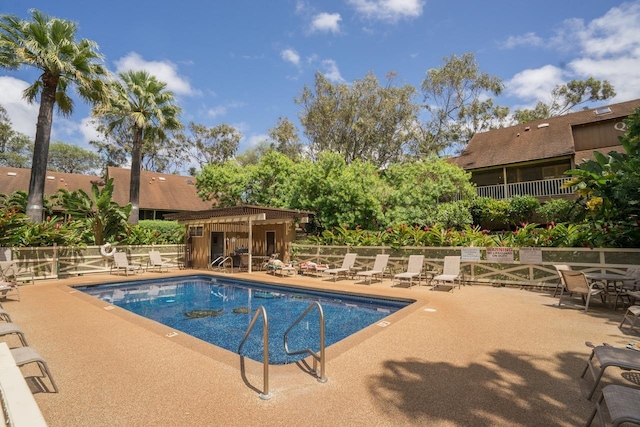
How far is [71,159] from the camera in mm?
41594

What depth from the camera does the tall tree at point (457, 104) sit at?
2772 centimetres

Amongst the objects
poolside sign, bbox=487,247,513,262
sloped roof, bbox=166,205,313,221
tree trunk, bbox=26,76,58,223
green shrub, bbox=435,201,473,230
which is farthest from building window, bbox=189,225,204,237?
poolside sign, bbox=487,247,513,262

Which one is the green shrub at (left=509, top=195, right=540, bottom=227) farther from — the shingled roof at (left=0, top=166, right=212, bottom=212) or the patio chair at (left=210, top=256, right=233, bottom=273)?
the shingled roof at (left=0, top=166, right=212, bottom=212)

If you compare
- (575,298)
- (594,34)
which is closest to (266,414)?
(575,298)

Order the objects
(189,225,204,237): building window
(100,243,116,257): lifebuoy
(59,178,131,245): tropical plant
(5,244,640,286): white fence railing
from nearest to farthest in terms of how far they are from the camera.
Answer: (5,244,640,286): white fence railing, (100,243,116,257): lifebuoy, (59,178,131,245): tropical plant, (189,225,204,237): building window

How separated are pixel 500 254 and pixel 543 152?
11.6 m

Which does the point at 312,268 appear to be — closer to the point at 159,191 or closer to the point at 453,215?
the point at 453,215

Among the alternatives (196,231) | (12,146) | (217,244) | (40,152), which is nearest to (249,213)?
(217,244)

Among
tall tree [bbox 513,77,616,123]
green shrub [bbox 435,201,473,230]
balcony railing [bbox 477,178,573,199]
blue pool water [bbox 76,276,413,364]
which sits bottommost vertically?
blue pool water [bbox 76,276,413,364]

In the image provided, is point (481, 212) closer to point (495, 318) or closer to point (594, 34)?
point (495, 318)

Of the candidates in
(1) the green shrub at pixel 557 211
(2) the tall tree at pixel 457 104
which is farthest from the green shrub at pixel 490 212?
(2) the tall tree at pixel 457 104

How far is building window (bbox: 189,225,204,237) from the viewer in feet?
59.8

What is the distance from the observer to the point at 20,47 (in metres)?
13.7

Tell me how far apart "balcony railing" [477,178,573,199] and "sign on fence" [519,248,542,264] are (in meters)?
9.32
